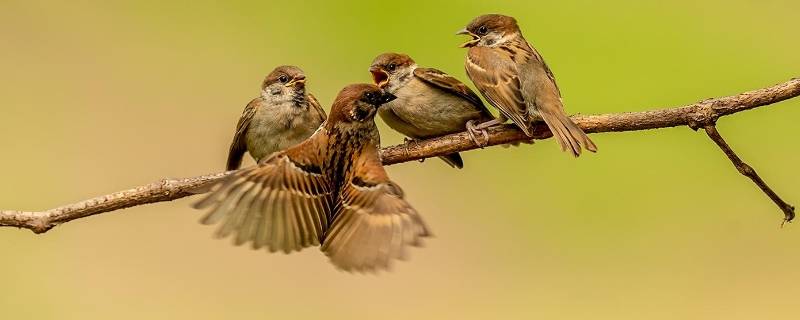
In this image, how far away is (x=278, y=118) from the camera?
113 inches

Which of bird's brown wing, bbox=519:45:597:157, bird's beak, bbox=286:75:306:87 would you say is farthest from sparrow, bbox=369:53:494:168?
bird's beak, bbox=286:75:306:87

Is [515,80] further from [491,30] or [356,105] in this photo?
[356,105]

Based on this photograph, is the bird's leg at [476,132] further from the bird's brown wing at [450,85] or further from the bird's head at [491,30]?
the bird's head at [491,30]

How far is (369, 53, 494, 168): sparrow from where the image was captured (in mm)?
2635

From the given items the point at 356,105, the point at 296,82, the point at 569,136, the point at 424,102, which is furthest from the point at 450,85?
the point at 356,105

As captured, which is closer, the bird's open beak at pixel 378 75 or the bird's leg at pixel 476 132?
the bird's leg at pixel 476 132

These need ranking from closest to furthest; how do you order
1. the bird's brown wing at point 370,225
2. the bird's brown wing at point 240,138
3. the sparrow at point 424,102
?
the bird's brown wing at point 370,225, the sparrow at point 424,102, the bird's brown wing at point 240,138

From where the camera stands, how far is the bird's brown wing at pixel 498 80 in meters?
2.38

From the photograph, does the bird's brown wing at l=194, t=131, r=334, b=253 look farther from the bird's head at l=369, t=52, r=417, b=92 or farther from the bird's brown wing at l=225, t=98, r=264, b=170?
the bird's brown wing at l=225, t=98, r=264, b=170

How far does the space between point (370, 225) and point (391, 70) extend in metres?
0.93

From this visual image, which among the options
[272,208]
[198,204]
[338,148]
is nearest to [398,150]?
[338,148]

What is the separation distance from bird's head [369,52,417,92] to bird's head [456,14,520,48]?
0.55 ft

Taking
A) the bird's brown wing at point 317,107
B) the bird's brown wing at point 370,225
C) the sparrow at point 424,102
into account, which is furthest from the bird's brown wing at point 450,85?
the bird's brown wing at point 370,225

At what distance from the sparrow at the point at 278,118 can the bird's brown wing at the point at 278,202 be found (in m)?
0.83
